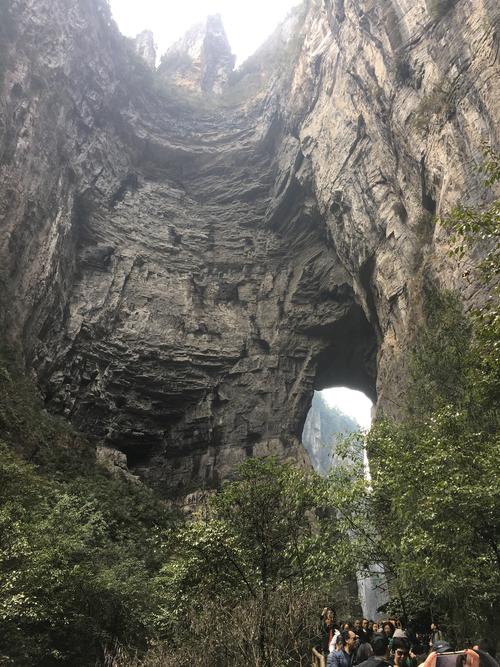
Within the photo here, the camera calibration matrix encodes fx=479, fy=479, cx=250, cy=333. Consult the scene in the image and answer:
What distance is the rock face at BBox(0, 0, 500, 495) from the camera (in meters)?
19.8

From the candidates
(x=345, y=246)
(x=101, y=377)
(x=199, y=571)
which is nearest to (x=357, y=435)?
(x=199, y=571)

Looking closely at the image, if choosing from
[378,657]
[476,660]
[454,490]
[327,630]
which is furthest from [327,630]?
[476,660]

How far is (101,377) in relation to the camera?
25766 mm

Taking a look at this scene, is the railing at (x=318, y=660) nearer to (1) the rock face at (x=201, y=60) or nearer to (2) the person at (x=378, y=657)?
(2) the person at (x=378, y=657)

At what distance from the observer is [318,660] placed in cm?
723

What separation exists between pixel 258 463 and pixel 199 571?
387 centimetres

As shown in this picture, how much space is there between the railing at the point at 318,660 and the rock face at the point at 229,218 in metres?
11.5

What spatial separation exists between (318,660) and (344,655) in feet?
5.08

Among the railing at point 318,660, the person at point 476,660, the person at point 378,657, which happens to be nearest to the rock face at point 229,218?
the railing at point 318,660

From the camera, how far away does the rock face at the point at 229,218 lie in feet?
Answer: 64.9

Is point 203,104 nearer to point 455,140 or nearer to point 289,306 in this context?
point 289,306

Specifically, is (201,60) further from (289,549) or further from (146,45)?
(289,549)

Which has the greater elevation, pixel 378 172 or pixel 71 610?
pixel 378 172

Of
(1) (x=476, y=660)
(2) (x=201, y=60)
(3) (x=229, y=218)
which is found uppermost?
(2) (x=201, y=60)
